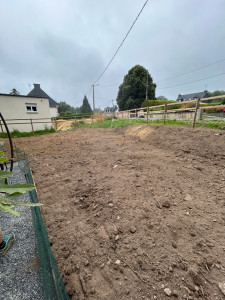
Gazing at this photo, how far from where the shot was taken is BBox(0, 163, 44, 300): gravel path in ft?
3.62

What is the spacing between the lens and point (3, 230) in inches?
68.6

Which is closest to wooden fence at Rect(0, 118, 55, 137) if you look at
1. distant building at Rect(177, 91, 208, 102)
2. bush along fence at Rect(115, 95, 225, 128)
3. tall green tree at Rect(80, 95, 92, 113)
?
bush along fence at Rect(115, 95, 225, 128)

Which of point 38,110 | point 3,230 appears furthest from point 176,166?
point 38,110

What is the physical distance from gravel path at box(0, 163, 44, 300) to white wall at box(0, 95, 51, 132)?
10.4m

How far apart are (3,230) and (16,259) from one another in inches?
23.0

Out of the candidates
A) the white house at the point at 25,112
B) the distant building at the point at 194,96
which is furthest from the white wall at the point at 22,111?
the distant building at the point at 194,96

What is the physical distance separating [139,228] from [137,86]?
2879 cm

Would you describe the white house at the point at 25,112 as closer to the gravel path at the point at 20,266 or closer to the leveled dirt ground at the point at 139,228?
the leveled dirt ground at the point at 139,228

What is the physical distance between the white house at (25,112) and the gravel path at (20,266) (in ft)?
33.4

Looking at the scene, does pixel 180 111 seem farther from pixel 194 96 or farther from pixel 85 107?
pixel 85 107

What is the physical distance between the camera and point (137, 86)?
2644 centimetres

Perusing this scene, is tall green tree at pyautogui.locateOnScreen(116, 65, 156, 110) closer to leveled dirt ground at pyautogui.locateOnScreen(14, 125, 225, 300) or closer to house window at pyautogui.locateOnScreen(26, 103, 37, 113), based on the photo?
house window at pyautogui.locateOnScreen(26, 103, 37, 113)

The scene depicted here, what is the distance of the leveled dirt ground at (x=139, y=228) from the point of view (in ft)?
3.44

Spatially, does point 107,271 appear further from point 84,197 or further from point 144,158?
point 144,158
